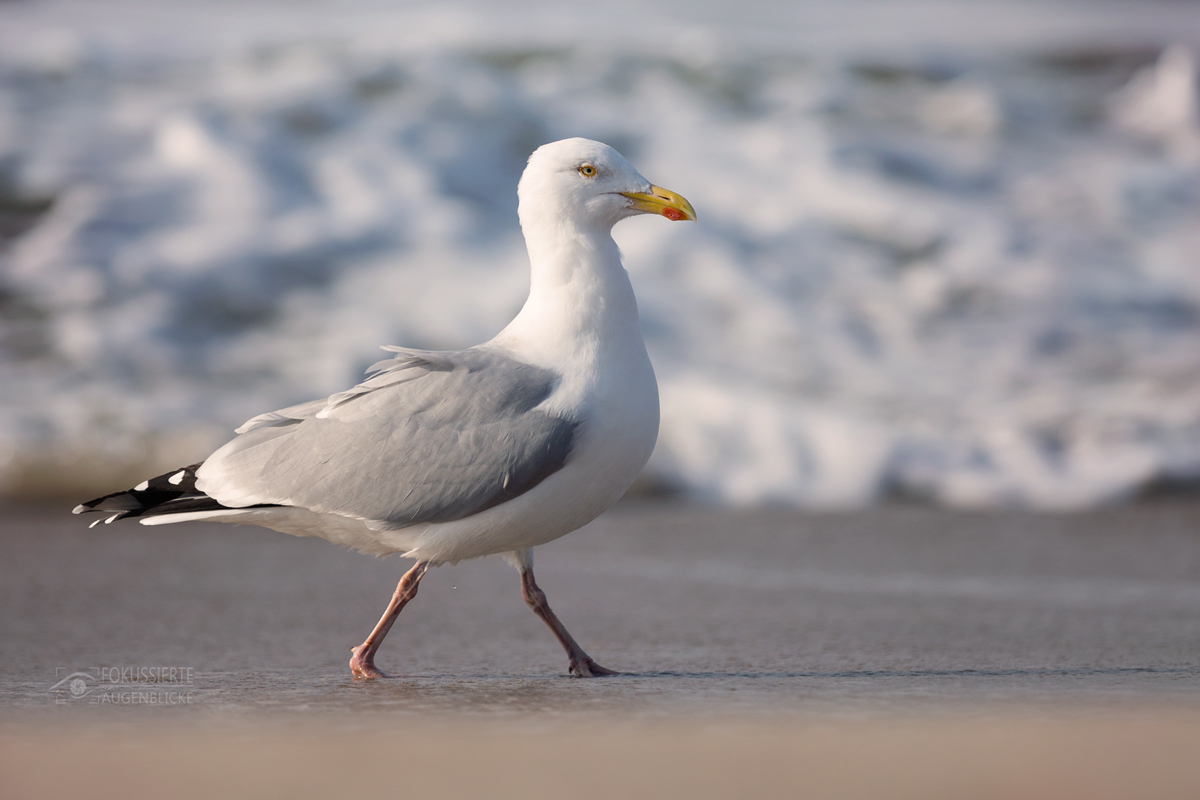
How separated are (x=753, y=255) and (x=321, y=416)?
6.01 m

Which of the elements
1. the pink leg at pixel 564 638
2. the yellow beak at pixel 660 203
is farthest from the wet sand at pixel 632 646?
the yellow beak at pixel 660 203

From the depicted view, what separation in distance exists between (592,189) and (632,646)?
57.0 inches

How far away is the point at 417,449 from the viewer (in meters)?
3.21

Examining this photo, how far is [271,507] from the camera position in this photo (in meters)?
3.30

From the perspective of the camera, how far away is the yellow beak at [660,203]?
349 cm

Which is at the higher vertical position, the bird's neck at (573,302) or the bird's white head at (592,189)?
the bird's white head at (592,189)

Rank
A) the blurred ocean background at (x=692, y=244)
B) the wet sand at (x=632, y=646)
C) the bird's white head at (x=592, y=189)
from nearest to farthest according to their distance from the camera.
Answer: the wet sand at (x=632, y=646) < the bird's white head at (x=592, y=189) < the blurred ocean background at (x=692, y=244)

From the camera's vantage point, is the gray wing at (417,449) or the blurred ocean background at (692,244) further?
the blurred ocean background at (692,244)

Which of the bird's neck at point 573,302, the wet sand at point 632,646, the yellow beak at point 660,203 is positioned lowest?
the wet sand at point 632,646

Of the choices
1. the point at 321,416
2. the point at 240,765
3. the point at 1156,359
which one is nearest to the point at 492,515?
the point at 321,416

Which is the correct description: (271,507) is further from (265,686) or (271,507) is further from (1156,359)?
(1156,359)

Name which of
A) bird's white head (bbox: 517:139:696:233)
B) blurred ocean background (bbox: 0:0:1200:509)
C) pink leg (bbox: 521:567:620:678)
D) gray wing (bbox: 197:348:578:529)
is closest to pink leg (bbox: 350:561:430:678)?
gray wing (bbox: 197:348:578:529)

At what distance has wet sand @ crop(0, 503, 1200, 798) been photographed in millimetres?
2354

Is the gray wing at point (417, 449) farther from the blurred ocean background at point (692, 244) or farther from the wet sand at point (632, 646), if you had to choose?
the blurred ocean background at point (692, 244)
